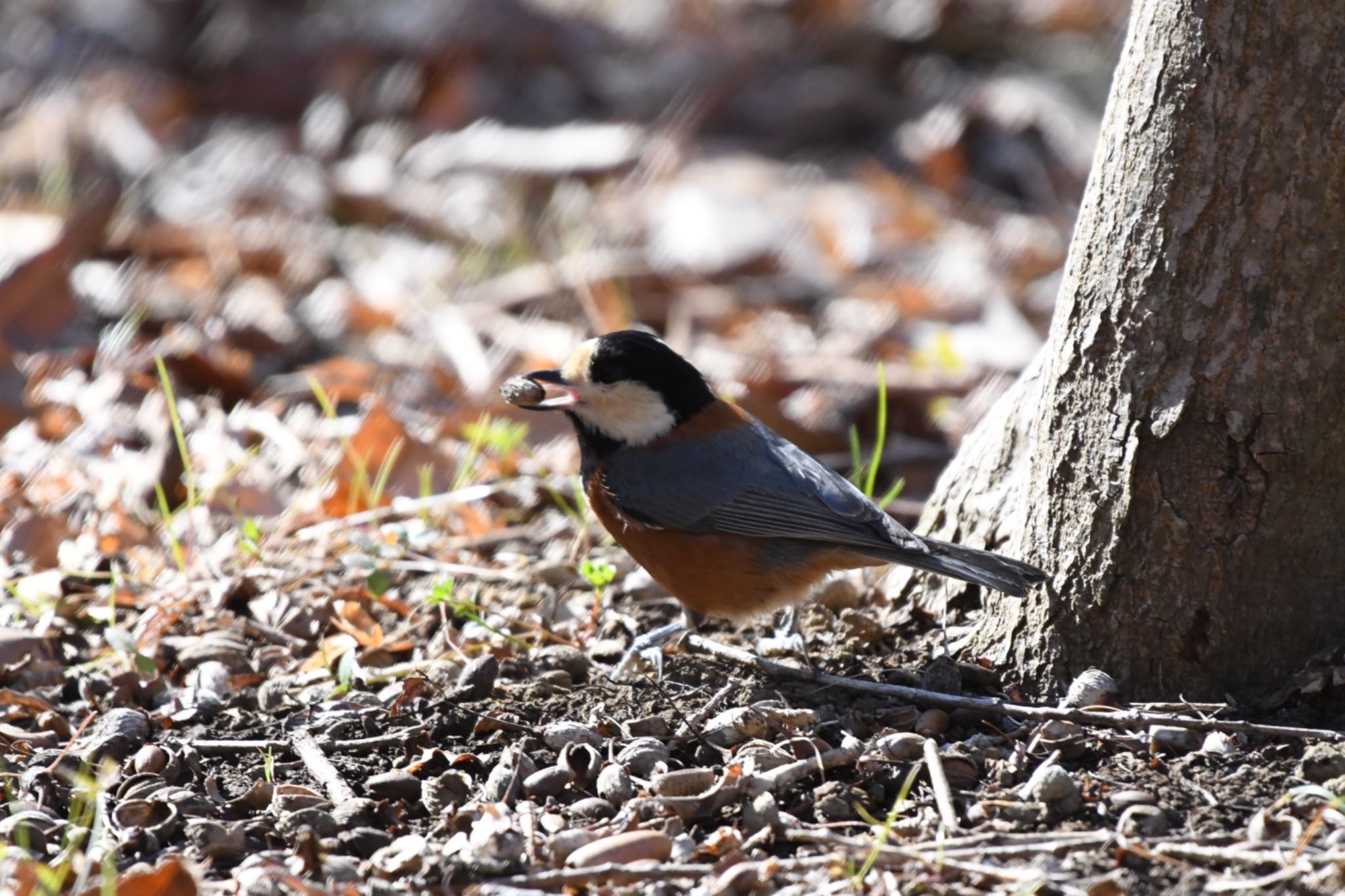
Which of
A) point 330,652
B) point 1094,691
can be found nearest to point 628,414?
point 330,652

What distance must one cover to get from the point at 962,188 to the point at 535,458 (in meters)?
3.71

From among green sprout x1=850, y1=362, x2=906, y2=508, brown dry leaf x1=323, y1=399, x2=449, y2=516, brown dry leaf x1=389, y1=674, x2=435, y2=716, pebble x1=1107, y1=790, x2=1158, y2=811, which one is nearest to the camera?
pebble x1=1107, y1=790, x2=1158, y2=811

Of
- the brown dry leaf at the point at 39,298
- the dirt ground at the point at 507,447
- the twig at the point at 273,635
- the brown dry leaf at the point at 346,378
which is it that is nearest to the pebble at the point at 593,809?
the dirt ground at the point at 507,447

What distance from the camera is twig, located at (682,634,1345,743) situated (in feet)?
10.0

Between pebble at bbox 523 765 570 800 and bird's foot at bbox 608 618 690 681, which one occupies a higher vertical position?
bird's foot at bbox 608 618 690 681

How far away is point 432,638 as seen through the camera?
4.04m

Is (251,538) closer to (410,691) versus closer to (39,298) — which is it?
(410,691)

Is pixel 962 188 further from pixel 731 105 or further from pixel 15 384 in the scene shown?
pixel 15 384

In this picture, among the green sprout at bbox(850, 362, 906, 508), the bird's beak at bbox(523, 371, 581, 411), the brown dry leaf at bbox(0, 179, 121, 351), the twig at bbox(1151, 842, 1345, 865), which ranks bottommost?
the twig at bbox(1151, 842, 1345, 865)

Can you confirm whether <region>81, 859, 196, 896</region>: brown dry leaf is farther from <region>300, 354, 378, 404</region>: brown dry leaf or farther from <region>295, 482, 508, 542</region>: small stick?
<region>300, 354, 378, 404</region>: brown dry leaf

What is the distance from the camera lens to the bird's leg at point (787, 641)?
153 inches

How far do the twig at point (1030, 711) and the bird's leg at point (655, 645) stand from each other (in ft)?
0.70

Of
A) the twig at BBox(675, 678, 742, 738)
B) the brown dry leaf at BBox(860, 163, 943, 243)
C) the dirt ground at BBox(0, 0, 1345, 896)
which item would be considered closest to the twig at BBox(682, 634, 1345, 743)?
the dirt ground at BBox(0, 0, 1345, 896)

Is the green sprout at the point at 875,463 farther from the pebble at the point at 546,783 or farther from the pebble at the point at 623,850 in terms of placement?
the pebble at the point at 623,850
